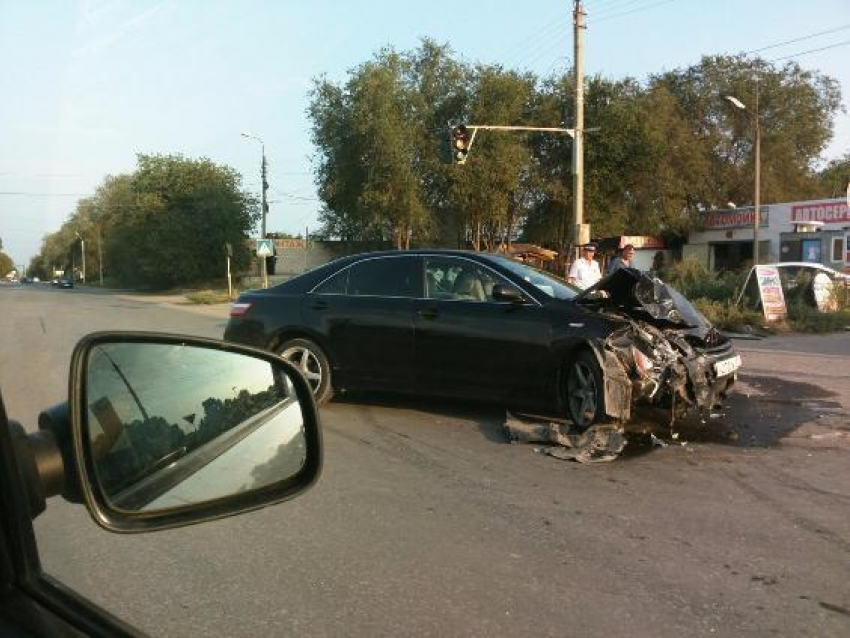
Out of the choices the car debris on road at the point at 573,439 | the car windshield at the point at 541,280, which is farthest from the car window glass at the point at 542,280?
the car debris on road at the point at 573,439

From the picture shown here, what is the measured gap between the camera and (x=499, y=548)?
428cm

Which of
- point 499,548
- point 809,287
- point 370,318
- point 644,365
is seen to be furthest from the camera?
point 809,287

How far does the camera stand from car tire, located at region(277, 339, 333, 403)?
313 inches

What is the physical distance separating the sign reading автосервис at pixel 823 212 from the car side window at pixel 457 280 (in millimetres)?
31616

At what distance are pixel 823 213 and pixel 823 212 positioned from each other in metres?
0.05

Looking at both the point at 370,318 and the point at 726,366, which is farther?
the point at 370,318

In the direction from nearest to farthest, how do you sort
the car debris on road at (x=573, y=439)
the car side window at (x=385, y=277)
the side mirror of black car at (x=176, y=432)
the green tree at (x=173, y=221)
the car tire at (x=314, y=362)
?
the side mirror of black car at (x=176, y=432) < the car debris on road at (x=573, y=439) < the car side window at (x=385, y=277) < the car tire at (x=314, y=362) < the green tree at (x=173, y=221)

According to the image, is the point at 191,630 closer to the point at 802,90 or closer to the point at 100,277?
the point at 802,90

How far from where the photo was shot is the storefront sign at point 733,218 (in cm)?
3878

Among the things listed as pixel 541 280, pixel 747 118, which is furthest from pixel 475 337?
pixel 747 118

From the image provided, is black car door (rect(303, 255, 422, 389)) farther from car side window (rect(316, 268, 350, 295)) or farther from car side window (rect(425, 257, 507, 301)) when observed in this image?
car side window (rect(425, 257, 507, 301))

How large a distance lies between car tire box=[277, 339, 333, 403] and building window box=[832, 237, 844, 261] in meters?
32.3

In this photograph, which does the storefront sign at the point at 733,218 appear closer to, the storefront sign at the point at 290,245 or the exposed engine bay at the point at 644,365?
the storefront sign at the point at 290,245

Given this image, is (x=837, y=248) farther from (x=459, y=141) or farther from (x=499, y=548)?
(x=499, y=548)
